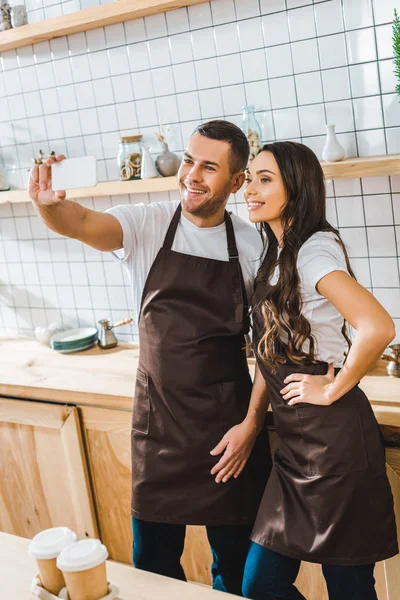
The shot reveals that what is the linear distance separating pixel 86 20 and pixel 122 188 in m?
0.61

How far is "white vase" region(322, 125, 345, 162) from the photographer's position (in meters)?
2.28

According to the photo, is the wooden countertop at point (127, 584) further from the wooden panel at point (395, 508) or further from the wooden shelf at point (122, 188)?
the wooden shelf at point (122, 188)

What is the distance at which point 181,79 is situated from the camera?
2656mm

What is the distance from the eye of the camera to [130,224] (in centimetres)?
198

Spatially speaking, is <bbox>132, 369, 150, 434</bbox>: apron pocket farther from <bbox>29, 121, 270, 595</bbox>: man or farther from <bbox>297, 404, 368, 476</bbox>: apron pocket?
<bbox>297, 404, 368, 476</bbox>: apron pocket

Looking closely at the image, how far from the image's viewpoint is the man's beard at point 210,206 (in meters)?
1.93

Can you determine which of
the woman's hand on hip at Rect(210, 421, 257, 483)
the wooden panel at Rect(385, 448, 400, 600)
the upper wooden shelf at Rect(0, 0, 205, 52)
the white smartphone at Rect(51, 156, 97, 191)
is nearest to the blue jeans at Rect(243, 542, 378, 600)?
the woman's hand on hip at Rect(210, 421, 257, 483)

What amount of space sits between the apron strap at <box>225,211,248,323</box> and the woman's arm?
34cm

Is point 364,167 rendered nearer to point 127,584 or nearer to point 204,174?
point 204,174

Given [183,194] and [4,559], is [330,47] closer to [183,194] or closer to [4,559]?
[183,194]

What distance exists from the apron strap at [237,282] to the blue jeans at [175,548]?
0.62 metres

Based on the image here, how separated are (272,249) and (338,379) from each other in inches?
15.7

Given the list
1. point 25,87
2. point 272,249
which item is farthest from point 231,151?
point 25,87

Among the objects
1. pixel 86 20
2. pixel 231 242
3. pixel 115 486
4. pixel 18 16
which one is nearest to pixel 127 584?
pixel 231 242
